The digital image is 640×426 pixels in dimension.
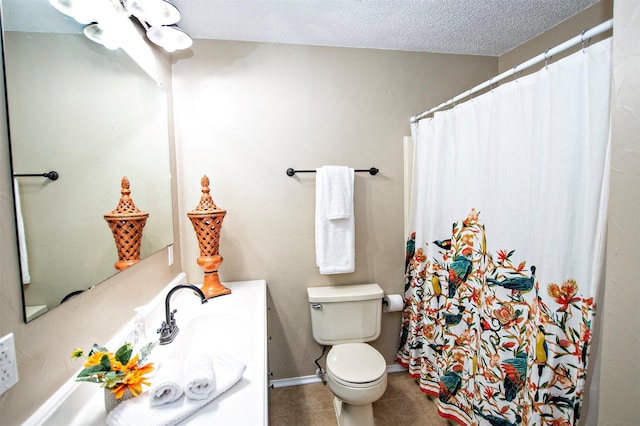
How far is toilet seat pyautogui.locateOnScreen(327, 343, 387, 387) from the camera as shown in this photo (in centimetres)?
136

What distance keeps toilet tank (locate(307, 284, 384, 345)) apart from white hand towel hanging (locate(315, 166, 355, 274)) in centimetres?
16

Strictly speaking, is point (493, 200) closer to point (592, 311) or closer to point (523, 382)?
point (592, 311)

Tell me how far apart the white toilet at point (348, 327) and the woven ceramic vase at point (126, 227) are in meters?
1.03

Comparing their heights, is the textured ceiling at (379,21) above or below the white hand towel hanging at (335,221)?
above

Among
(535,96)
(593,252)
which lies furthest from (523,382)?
(535,96)

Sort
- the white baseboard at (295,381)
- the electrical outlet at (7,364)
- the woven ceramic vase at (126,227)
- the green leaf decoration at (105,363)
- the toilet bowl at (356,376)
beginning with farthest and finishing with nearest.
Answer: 1. the white baseboard at (295,381)
2. the toilet bowl at (356,376)
3. the woven ceramic vase at (126,227)
4. the green leaf decoration at (105,363)
5. the electrical outlet at (7,364)

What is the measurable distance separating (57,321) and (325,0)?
1.70m

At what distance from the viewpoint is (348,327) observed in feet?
5.76

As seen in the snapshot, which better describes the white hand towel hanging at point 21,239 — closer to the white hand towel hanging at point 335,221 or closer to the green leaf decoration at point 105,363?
the green leaf decoration at point 105,363

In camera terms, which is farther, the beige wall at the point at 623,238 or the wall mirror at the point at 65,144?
the beige wall at the point at 623,238

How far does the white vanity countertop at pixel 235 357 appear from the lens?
68 cm

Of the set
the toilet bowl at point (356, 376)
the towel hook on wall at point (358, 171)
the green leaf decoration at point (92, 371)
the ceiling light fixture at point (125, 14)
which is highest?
the ceiling light fixture at point (125, 14)

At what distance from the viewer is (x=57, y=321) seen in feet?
2.41

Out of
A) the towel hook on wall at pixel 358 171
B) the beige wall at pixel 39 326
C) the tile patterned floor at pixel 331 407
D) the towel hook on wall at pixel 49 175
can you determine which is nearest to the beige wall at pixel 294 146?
the towel hook on wall at pixel 358 171
